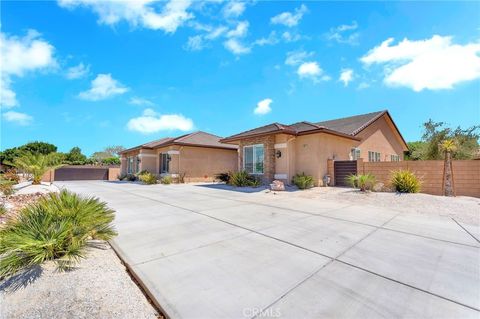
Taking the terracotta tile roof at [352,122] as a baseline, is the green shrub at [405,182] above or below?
below

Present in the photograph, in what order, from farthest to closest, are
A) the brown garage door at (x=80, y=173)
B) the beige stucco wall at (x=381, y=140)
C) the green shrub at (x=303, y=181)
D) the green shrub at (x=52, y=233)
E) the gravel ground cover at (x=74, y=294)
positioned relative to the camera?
1. the brown garage door at (x=80, y=173)
2. the beige stucco wall at (x=381, y=140)
3. the green shrub at (x=303, y=181)
4. the green shrub at (x=52, y=233)
5. the gravel ground cover at (x=74, y=294)

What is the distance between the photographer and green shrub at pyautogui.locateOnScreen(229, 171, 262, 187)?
14.6 m

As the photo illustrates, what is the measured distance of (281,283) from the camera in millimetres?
2871

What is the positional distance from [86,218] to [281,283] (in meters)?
3.54

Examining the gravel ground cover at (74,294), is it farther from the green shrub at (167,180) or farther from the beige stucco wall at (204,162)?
the beige stucco wall at (204,162)

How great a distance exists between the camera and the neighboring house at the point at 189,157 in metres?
19.8

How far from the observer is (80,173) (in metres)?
30.2

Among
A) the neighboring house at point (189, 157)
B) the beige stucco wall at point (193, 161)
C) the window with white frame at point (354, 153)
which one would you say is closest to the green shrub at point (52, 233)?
the neighboring house at point (189, 157)

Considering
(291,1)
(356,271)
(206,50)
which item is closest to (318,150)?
(291,1)

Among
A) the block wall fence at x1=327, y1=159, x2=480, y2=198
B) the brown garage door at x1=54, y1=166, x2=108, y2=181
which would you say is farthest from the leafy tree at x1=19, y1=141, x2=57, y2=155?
the block wall fence at x1=327, y1=159, x2=480, y2=198

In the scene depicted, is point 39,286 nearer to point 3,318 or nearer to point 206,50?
point 3,318

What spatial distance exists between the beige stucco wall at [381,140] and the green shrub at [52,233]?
1849 centimetres

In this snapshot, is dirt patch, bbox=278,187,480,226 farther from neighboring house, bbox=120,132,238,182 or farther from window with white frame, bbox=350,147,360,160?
neighboring house, bbox=120,132,238,182

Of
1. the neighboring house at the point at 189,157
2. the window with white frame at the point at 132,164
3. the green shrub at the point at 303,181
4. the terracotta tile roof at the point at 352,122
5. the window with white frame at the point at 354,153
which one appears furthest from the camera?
the window with white frame at the point at 132,164
